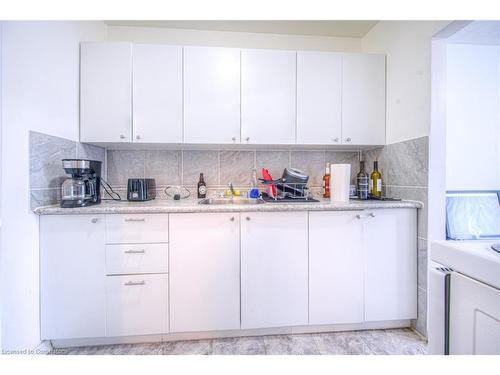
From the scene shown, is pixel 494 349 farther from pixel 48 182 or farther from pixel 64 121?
pixel 64 121

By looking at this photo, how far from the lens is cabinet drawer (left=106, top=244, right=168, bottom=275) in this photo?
4.50 ft

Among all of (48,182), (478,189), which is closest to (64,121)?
(48,182)

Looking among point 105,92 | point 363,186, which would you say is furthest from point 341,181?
point 105,92

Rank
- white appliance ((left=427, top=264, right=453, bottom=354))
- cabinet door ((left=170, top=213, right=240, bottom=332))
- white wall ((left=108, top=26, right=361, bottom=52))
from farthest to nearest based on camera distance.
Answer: white wall ((left=108, top=26, right=361, bottom=52)) → cabinet door ((left=170, top=213, right=240, bottom=332)) → white appliance ((left=427, top=264, right=453, bottom=354))

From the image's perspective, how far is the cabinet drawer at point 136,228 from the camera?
1.37 meters

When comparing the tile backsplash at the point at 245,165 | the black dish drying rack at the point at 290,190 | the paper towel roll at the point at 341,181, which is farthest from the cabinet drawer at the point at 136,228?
the paper towel roll at the point at 341,181

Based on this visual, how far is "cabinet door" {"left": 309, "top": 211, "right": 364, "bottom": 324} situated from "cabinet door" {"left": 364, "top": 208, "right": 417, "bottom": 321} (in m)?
0.07

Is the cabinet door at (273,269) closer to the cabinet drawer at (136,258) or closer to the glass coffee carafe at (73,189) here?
the cabinet drawer at (136,258)

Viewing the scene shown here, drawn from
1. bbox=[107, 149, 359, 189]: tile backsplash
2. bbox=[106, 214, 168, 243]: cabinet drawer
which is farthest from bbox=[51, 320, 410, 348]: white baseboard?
bbox=[107, 149, 359, 189]: tile backsplash

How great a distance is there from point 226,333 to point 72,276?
103 cm

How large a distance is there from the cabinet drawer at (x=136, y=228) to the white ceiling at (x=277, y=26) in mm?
1664

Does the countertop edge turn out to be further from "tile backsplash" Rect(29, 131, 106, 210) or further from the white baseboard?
the white baseboard

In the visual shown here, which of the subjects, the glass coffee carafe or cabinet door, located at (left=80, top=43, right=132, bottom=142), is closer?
the glass coffee carafe

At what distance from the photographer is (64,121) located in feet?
5.03
